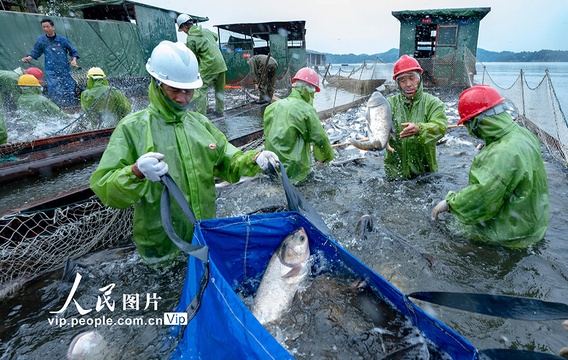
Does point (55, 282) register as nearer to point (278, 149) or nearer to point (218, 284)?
point (218, 284)

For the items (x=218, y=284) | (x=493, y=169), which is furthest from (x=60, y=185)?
(x=493, y=169)

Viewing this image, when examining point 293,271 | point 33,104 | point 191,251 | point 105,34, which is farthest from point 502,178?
point 105,34

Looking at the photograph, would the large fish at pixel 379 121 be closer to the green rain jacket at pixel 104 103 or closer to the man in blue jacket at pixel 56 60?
the green rain jacket at pixel 104 103

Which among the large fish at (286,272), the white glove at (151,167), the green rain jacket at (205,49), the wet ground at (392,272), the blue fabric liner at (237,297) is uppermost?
the green rain jacket at (205,49)

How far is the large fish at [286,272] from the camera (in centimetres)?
228

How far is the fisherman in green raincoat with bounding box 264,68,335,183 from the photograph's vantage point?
16.6 feet

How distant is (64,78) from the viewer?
9.73m

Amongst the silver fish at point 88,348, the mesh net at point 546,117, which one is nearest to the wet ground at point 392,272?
the silver fish at point 88,348

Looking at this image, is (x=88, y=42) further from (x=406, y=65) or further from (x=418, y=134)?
(x=418, y=134)

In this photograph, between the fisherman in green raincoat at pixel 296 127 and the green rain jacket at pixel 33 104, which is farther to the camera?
the green rain jacket at pixel 33 104

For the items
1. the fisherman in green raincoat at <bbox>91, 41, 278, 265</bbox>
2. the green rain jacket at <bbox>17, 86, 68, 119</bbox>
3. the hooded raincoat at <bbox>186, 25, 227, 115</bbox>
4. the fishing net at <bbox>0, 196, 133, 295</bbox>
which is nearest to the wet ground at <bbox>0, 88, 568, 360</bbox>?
the fishing net at <bbox>0, 196, 133, 295</bbox>

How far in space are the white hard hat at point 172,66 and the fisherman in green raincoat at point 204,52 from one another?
562 cm

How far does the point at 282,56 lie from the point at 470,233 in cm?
1769

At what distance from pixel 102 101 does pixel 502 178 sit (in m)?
7.74
